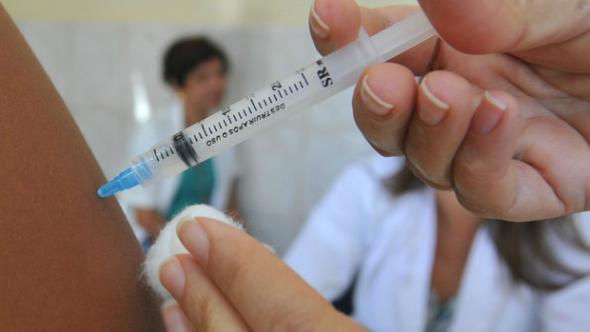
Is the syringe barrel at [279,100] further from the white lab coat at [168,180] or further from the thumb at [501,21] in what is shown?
the white lab coat at [168,180]

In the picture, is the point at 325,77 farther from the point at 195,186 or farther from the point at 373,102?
the point at 195,186

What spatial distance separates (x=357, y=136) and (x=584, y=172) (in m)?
1.18

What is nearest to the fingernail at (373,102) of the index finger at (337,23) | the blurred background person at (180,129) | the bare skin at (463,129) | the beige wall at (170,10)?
the bare skin at (463,129)

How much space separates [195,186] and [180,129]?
24 centimetres

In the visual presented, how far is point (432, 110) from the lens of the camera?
0.42m

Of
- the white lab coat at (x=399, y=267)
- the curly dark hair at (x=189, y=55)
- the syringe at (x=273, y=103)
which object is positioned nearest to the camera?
the syringe at (x=273, y=103)

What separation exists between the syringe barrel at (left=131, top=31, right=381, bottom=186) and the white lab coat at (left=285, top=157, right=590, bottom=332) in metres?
0.78

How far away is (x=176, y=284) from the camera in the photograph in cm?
47

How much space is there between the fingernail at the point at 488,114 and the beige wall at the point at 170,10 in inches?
47.9

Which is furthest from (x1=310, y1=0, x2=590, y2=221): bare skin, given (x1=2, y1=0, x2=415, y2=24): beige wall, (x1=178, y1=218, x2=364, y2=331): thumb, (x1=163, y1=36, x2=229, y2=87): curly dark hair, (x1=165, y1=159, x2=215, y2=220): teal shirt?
(x1=165, y1=159, x2=215, y2=220): teal shirt

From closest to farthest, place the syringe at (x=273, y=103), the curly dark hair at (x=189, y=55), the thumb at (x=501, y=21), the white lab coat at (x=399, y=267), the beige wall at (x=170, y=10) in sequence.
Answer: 1. the thumb at (x=501, y=21)
2. the syringe at (x=273, y=103)
3. the white lab coat at (x=399, y=267)
4. the beige wall at (x=170, y=10)
5. the curly dark hair at (x=189, y=55)

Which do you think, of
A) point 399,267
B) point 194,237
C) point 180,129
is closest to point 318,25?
point 194,237

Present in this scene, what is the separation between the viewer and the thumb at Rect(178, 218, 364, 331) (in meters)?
0.43

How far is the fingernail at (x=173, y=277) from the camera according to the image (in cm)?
47
